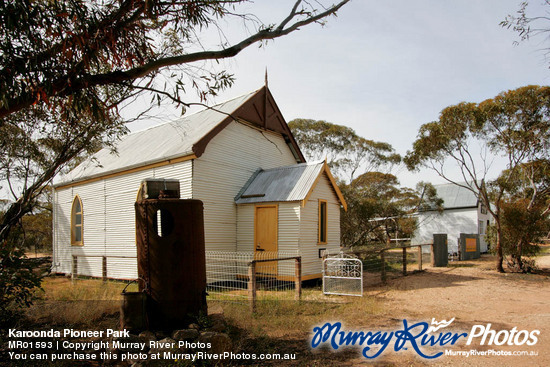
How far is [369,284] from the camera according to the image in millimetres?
13508

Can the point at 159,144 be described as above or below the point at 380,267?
above

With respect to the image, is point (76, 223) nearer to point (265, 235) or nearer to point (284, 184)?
point (265, 235)

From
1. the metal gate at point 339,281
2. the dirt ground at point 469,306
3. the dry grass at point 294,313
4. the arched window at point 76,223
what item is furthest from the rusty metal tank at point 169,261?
the arched window at point 76,223

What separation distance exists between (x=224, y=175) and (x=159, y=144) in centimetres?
413

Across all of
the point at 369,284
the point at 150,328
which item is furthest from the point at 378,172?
the point at 150,328

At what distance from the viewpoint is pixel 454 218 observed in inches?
1265

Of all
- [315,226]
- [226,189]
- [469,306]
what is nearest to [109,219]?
[226,189]

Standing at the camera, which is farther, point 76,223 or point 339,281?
point 76,223

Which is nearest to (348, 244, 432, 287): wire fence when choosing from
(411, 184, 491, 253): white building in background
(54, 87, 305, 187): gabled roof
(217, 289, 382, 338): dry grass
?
(217, 289, 382, 338): dry grass

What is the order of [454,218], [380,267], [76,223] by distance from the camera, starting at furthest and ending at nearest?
[454,218], [76,223], [380,267]

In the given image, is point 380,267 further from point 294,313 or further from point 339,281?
point 294,313

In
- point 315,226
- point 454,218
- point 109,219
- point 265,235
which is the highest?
point 109,219

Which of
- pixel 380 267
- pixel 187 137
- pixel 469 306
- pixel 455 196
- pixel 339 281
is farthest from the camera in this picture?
pixel 455 196

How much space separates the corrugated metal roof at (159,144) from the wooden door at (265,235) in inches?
136
